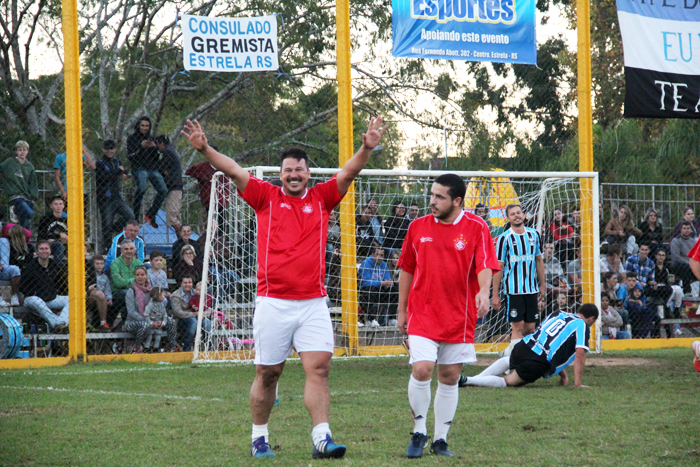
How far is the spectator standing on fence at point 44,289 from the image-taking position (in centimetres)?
1152

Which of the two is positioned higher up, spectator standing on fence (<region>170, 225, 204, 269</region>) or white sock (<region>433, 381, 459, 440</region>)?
spectator standing on fence (<region>170, 225, 204, 269</region>)

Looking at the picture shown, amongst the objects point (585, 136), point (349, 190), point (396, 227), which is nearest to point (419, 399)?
point (349, 190)

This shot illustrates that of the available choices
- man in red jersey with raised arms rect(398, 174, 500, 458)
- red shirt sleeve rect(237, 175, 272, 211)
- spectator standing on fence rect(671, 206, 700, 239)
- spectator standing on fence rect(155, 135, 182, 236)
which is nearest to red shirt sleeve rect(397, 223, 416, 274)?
man in red jersey with raised arms rect(398, 174, 500, 458)

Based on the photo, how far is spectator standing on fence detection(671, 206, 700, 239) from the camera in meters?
15.4

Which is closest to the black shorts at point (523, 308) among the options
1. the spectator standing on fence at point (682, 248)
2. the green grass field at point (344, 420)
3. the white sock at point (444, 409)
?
the green grass field at point (344, 420)

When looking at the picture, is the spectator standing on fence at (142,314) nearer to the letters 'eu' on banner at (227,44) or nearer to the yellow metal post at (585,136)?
the letters 'eu' on banner at (227,44)

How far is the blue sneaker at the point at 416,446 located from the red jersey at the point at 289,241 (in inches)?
42.9

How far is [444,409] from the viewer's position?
543 cm

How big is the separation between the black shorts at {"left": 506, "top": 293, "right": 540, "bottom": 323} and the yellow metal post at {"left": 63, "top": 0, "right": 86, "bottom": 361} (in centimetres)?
578

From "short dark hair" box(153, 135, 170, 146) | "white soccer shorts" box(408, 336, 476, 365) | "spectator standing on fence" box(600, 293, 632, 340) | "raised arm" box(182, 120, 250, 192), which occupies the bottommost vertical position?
"spectator standing on fence" box(600, 293, 632, 340)

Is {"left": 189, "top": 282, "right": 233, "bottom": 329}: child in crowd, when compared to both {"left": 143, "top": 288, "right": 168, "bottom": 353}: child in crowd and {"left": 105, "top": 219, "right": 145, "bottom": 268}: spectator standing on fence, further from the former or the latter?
{"left": 105, "top": 219, "right": 145, "bottom": 268}: spectator standing on fence

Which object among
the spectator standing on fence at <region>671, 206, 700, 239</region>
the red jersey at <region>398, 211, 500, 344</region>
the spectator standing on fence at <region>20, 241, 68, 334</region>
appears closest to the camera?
the red jersey at <region>398, 211, 500, 344</region>

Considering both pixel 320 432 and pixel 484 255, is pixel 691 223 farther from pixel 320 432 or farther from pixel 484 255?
pixel 320 432

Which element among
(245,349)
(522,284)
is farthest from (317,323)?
(245,349)
